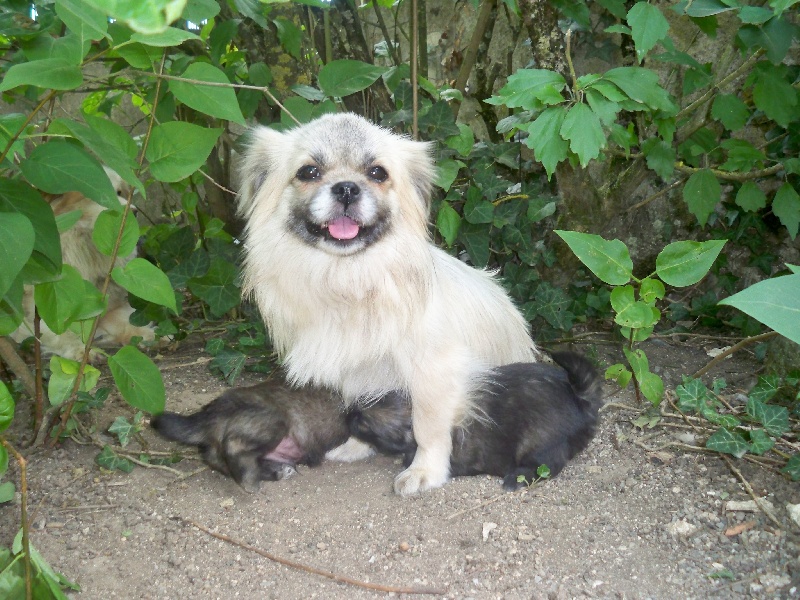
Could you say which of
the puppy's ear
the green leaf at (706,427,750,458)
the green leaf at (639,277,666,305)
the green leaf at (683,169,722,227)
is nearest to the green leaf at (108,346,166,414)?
the puppy's ear

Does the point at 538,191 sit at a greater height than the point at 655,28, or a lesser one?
lesser

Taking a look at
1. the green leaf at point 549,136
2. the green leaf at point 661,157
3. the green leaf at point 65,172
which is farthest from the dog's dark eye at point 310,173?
the green leaf at point 661,157

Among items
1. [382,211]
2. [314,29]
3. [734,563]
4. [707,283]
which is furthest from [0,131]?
[707,283]

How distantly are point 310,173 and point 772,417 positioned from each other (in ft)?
6.55

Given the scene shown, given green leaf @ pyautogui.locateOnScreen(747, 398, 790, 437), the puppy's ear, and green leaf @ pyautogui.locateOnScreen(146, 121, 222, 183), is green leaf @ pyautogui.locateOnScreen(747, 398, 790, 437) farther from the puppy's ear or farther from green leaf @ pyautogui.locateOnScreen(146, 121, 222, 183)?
green leaf @ pyautogui.locateOnScreen(146, 121, 222, 183)

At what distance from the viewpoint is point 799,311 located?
1.22 m

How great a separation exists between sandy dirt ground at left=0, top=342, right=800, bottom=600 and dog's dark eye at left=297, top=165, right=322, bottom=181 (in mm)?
1200

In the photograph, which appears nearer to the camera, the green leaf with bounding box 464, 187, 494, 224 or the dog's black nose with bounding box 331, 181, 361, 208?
the dog's black nose with bounding box 331, 181, 361, 208

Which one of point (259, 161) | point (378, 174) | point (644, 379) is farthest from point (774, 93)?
point (259, 161)

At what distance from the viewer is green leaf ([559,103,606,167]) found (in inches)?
99.2

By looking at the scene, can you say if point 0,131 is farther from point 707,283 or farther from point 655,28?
point 707,283

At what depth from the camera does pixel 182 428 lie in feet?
9.36

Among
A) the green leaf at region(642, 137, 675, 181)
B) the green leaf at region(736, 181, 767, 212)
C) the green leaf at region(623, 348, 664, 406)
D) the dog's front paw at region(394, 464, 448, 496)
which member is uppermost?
the green leaf at region(642, 137, 675, 181)

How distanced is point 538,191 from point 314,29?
5.14 ft
